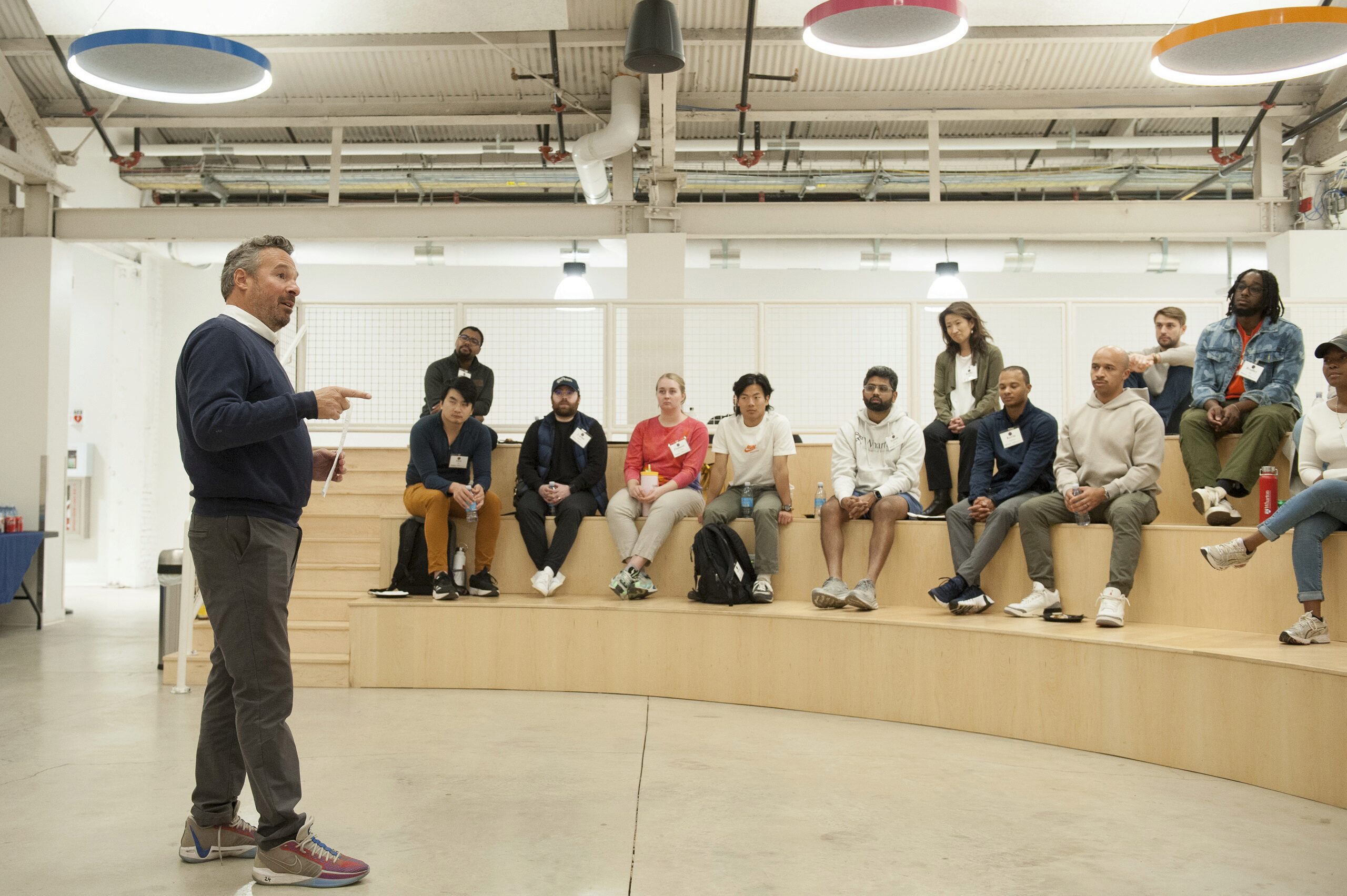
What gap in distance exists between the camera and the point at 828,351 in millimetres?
7566

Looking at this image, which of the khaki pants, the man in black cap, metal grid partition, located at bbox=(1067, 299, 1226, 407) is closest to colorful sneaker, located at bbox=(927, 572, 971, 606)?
the khaki pants

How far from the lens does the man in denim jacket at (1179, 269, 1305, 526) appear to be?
4.89 m

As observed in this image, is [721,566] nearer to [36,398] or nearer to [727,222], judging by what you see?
[727,222]

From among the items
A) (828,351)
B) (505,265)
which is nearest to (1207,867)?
(828,351)

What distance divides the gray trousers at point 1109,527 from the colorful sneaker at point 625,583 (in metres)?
1.94

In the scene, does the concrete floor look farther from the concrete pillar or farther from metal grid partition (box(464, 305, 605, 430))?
the concrete pillar

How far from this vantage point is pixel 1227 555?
12.5ft

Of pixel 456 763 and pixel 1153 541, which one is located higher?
pixel 1153 541

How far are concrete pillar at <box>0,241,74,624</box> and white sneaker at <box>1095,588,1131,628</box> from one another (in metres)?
7.35

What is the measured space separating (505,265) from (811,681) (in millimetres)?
6994

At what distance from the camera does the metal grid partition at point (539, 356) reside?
7.35 metres

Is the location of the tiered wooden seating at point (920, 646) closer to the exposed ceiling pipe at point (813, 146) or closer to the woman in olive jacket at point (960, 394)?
the woman in olive jacket at point (960, 394)

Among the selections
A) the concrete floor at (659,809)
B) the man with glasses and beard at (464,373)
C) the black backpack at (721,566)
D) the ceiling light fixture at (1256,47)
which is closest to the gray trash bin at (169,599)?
the concrete floor at (659,809)

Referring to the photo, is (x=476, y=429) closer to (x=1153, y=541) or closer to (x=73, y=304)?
(x=1153, y=541)
